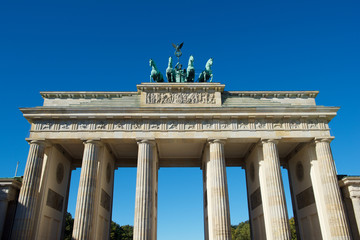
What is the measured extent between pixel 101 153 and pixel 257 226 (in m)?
16.3

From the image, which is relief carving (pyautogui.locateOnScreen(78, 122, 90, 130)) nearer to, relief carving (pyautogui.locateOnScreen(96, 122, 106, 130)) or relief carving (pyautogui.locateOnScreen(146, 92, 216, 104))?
relief carving (pyautogui.locateOnScreen(96, 122, 106, 130))

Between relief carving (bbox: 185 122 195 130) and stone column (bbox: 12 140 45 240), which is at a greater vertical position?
relief carving (bbox: 185 122 195 130)

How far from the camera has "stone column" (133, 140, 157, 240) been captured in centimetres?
2172

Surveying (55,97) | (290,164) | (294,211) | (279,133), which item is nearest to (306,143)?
(279,133)

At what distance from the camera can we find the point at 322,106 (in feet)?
84.0

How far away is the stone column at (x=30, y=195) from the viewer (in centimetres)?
2172

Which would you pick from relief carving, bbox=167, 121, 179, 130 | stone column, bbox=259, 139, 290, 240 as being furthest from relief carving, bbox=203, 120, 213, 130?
stone column, bbox=259, 139, 290, 240

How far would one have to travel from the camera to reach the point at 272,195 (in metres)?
23.5

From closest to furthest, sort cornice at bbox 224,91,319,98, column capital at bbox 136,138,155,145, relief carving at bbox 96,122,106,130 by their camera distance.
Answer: column capital at bbox 136,138,155,145, relief carving at bbox 96,122,106,130, cornice at bbox 224,91,319,98

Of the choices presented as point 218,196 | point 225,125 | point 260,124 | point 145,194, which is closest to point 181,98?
point 225,125

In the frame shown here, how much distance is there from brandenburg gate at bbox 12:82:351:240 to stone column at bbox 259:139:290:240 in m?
0.08

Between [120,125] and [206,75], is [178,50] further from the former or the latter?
[120,125]

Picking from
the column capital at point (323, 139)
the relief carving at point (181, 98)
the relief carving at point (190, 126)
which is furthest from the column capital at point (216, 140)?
the column capital at point (323, 139)

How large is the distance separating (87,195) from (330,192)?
64.4 feet
